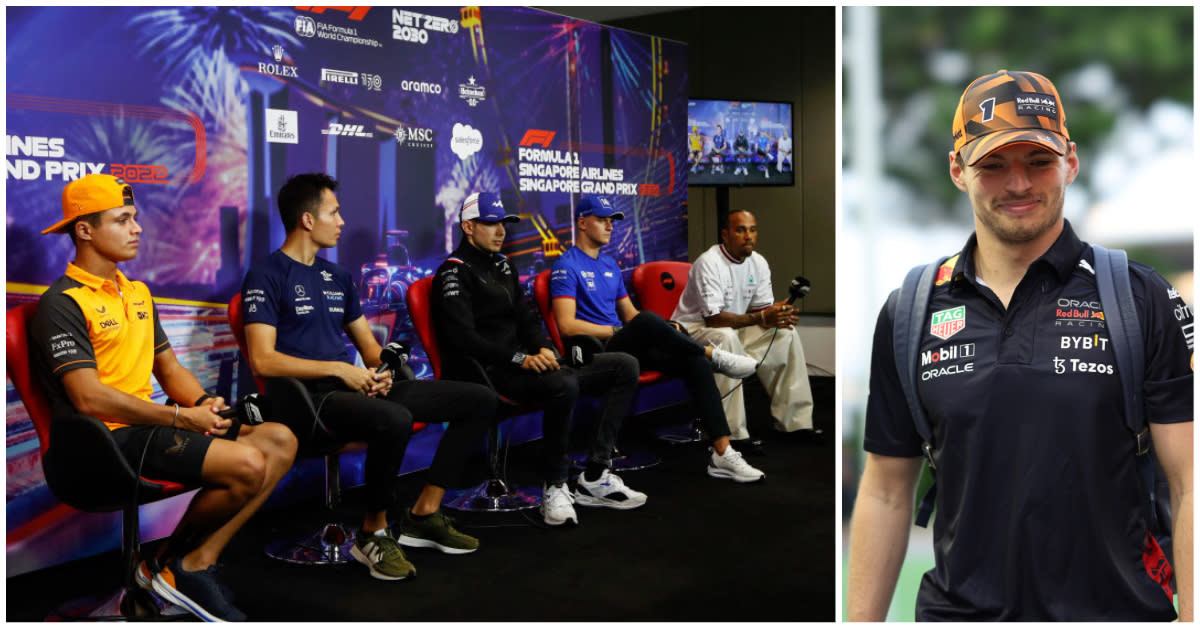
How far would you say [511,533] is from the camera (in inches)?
147

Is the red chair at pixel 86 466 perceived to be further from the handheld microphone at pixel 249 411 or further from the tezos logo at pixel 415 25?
the tezos logo at pixel 415 25

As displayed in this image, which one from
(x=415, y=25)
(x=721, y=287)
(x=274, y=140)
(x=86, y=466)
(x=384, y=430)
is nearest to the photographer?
(x=86, y=466)

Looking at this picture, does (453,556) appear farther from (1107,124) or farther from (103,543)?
(1107,124)

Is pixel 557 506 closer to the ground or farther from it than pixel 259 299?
closer to the ground

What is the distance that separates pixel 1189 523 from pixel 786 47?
7.26m

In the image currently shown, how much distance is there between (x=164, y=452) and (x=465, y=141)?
8.06 ft

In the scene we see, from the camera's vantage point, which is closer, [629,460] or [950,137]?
[950,137]

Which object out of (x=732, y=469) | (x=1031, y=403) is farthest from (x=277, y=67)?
(x=1031, y=403)

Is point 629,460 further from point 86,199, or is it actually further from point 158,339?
point 86,199

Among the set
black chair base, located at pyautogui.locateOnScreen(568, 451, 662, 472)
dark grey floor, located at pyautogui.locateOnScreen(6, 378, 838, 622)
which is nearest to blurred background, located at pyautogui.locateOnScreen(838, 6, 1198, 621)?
dark grey floor, located at pyautogui.locateOnScreen(6, 378, 838, 622)

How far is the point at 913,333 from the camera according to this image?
1.41m

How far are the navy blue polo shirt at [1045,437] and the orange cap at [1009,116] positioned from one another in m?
0.14

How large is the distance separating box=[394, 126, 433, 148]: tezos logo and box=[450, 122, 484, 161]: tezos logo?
15 cm

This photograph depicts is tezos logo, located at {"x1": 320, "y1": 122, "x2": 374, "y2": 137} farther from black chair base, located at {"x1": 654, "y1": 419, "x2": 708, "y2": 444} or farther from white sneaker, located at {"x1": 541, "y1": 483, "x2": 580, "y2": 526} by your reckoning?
black chair base, located at {"x1": 654, "y1": 419, "x2": 708, "y2": 444}
